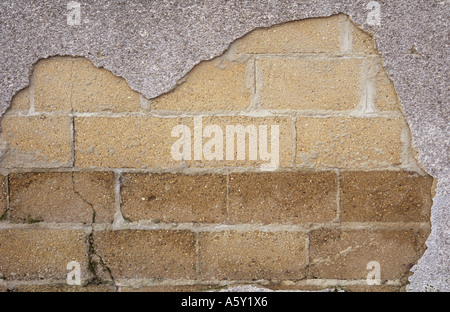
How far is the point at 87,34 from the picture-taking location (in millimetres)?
1273

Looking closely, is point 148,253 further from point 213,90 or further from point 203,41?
point 203,41

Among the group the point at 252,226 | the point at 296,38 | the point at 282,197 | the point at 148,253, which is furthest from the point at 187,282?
the point at 296,38

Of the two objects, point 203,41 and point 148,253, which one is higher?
point 203,41

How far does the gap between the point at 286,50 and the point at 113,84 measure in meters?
0.63

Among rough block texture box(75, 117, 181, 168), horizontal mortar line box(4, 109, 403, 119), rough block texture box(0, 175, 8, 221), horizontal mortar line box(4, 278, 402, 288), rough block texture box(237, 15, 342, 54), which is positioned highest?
rough block texture box(237, 15, 342, 54)

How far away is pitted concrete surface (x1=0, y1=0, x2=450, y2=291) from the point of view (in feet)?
4.08

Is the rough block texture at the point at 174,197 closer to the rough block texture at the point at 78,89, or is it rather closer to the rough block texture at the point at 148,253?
the rough block texture at the point at 148,253

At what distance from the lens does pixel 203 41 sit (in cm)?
127

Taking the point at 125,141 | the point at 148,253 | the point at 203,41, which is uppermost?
the point at 203,41

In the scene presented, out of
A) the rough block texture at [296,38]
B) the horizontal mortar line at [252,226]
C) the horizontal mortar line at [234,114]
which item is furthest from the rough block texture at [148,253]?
the rough block texture at [296,38]

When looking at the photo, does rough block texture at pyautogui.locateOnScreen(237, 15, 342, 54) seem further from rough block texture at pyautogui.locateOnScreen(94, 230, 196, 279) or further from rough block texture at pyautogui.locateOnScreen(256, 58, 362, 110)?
rough block texture at pyautogui.locateOnScreen(94, 230, 196, 279)

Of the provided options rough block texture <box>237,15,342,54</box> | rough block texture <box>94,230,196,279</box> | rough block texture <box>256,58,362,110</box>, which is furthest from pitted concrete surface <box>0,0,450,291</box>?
rough block texture <box>94,230,196,279</box>

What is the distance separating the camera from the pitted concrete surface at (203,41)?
124 centimetres

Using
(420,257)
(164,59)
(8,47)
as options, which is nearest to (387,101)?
(420,257)
